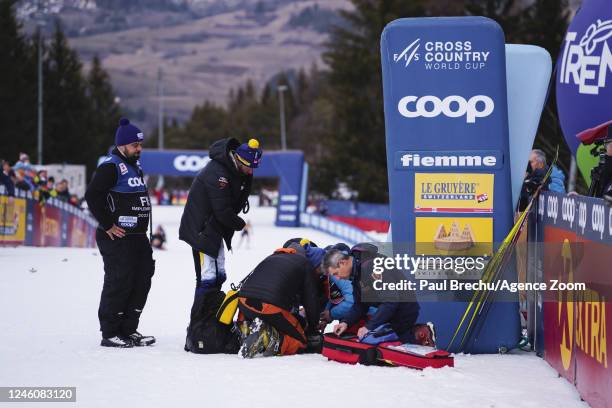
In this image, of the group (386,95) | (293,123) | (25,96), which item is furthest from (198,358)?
(293,123)

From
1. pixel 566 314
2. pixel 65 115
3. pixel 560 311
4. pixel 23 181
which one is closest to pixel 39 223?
pixel 23 181

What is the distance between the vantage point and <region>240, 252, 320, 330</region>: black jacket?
319 inches

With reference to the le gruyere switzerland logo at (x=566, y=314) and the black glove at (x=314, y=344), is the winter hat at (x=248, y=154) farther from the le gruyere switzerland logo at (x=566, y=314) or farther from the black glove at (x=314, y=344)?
the le gruyere switzerland logo at (x=566, y=314)

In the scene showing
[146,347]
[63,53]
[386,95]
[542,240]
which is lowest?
[146,347]

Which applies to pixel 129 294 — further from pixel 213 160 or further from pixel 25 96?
pixel 25 96

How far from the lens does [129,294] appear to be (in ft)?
28.3

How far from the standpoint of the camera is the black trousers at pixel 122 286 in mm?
8516

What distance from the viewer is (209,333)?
27.4 ft

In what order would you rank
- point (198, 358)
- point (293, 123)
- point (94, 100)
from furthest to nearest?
point (293, 123), point (94, 100), point (198, 358)

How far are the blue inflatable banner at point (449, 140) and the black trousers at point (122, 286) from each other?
2.19 metres

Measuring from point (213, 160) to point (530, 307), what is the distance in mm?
2933

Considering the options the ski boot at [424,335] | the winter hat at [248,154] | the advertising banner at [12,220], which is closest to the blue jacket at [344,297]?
the ski boot at [424,335]

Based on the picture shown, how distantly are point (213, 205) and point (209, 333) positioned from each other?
42.4 inches

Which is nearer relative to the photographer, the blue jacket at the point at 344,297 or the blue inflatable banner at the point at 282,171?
the blue jacket at the point at 344,297
